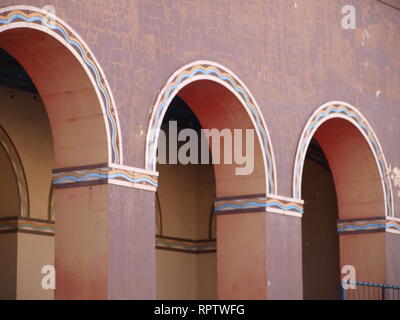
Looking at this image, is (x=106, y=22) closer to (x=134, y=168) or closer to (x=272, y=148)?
(x=134, y=168)

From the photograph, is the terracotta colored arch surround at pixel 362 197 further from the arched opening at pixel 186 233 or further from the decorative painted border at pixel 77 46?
the decorative painted border at pixel 77 46

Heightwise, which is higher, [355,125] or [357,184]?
[355,125]

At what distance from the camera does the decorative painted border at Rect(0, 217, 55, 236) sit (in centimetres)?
1379

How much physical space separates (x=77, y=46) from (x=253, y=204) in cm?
337

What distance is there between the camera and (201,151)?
16.8 metres

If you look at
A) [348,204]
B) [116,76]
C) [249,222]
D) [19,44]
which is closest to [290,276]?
[249,222]

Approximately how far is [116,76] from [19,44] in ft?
3.52

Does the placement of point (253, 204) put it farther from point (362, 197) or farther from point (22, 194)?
point (22, 194)

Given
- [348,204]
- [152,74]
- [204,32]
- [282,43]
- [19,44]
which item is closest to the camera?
[19,44]

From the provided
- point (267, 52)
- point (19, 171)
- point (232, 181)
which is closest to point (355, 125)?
point (267, 52)

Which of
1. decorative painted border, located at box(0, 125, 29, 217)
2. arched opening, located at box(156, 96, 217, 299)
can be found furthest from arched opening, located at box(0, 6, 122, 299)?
arched opening, located at box(156, 96, 217, 299)

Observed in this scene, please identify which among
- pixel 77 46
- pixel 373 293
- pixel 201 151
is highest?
pixel 201 151

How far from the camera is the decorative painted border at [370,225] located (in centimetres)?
1421

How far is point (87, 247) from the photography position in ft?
32.3
